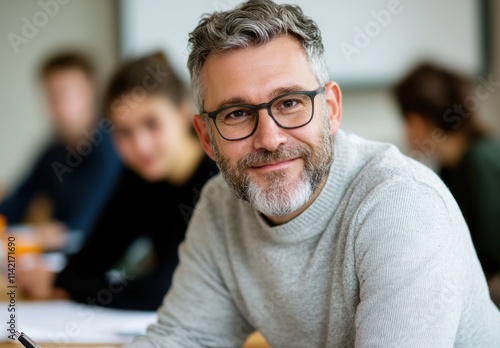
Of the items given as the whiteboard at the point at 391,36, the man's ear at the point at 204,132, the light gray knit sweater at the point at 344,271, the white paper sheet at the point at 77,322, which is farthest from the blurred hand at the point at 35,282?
the whiteboard at the point at 391,36

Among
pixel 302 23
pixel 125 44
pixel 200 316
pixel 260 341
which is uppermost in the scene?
pixel 125 44

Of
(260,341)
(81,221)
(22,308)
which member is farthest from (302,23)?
(81,221)

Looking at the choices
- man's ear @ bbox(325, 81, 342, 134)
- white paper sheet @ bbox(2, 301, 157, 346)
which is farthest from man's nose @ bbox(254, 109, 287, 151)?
white paper sheet @ bbox(2, 301, 157, 346)

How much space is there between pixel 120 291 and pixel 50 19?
2473mm

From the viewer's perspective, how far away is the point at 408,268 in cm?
95

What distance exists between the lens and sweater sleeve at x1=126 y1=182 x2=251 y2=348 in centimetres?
134

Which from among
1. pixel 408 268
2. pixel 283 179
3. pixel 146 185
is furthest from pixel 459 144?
pixel 408 268

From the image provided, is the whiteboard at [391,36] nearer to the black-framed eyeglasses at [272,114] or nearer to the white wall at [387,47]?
the white wall at [387,47]

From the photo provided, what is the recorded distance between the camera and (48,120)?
13.0 feet

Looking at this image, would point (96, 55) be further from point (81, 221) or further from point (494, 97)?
point (494, 97)

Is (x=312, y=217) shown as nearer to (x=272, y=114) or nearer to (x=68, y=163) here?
(x=272, y=114)

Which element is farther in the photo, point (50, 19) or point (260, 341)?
point (50, 19)

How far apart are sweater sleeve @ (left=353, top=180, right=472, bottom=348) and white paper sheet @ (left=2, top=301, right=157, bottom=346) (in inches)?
27.4

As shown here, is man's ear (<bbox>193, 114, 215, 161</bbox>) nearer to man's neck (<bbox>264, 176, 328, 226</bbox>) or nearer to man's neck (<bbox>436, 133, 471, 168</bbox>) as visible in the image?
man's neck (<bbox>264, 176, 328, 226</bbox>)
